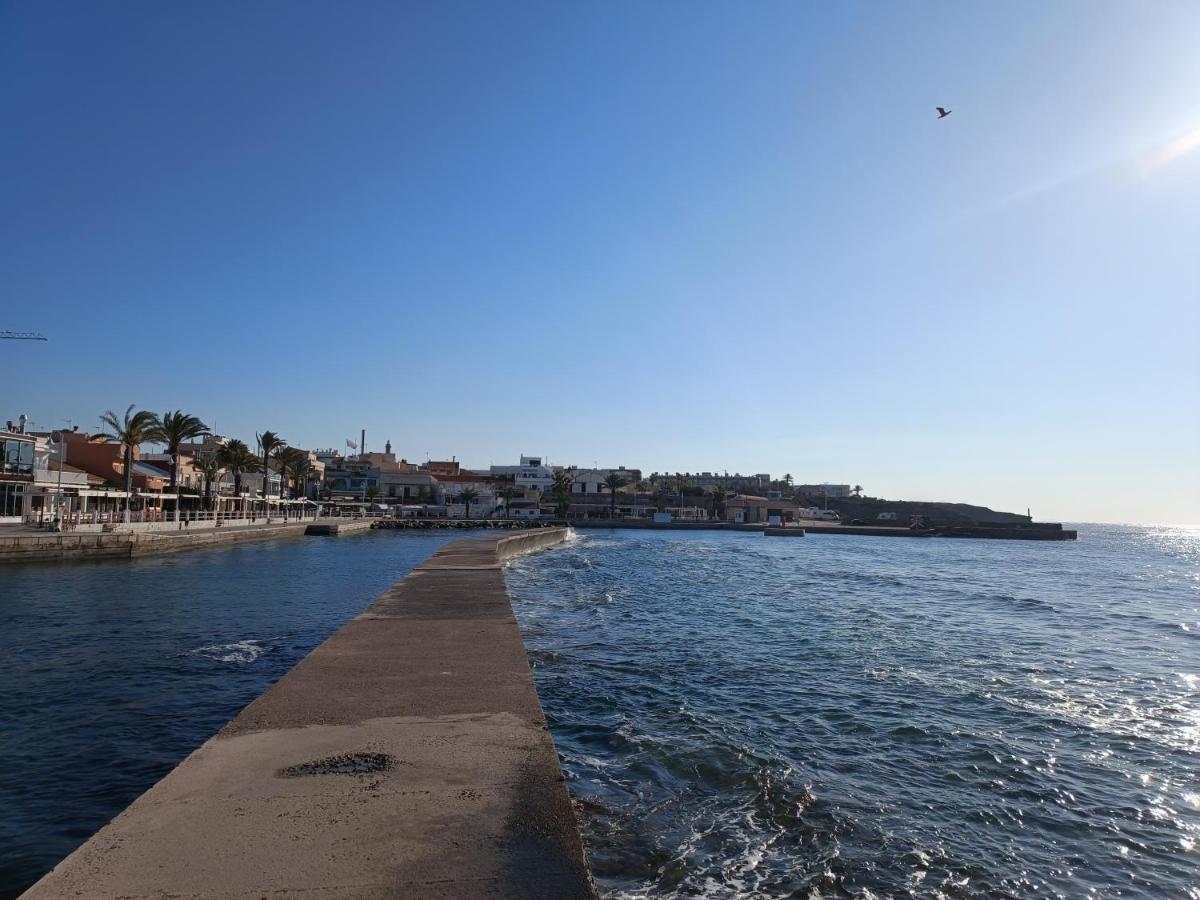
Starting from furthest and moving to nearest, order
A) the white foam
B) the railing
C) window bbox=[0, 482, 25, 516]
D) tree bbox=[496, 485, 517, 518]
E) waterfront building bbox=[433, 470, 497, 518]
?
1. tree bbox=[496, 485, 517, 518]
2. waterfront building bbox=[433, 470, 497, 518]
3. window bbox=[0, 482, 25, 516]
4. the railing
5. the white foam

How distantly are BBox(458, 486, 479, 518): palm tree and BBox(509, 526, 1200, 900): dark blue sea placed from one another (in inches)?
3329

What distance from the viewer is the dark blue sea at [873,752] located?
6465 millimetres

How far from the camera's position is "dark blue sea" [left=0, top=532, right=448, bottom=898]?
732 centimetres

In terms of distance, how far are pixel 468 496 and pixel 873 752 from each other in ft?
322

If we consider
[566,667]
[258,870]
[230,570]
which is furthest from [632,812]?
[230,570]

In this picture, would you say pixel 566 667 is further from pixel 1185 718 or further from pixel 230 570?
pixel 230 570

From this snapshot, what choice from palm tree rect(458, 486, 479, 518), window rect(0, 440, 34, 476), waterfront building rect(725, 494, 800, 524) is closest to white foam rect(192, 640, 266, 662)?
window rect(0, 440, 34, 476)

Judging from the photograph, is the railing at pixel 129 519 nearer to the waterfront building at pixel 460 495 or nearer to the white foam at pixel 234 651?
the white foam at pixel 234 651

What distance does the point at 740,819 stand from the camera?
7324 millimetres

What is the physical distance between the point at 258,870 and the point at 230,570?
29.1 metres

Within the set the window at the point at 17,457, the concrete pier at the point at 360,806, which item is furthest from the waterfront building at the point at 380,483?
the concrete pier at the point at 360,806

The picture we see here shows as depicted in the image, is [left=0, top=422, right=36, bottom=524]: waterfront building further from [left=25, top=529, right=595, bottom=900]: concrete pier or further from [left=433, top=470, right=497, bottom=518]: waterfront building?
[left=433, top=470, right=497, bottom=518]: waterfront building

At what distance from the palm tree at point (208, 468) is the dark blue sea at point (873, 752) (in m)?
52.2

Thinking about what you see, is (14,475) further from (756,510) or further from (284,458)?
(756,510)
